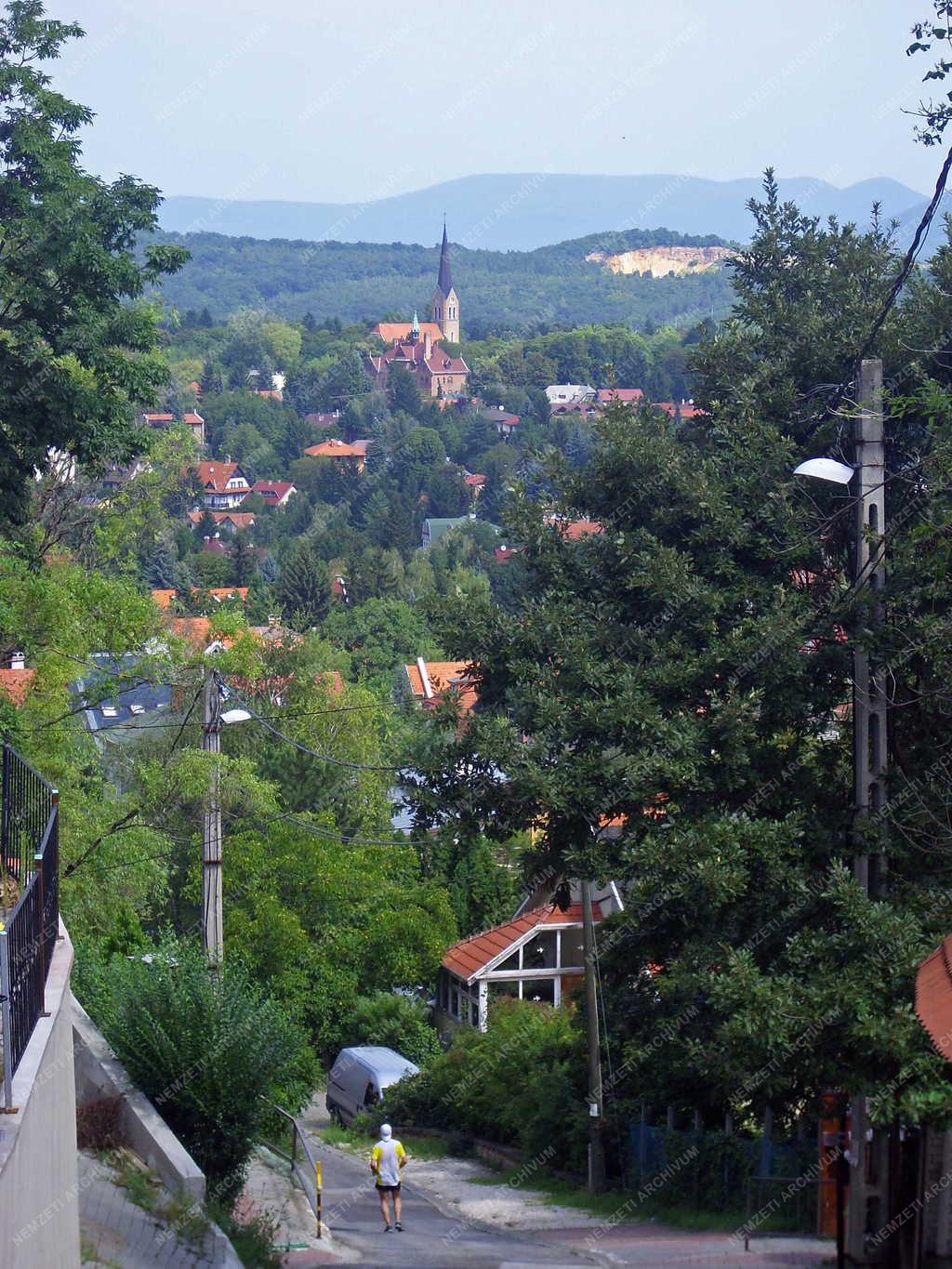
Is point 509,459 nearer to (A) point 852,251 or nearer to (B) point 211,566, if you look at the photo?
(B) point 211,566

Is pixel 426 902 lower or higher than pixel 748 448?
lower

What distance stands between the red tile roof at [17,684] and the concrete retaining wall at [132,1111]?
7836mm

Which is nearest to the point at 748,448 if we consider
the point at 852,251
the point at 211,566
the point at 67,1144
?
the point at 852,251

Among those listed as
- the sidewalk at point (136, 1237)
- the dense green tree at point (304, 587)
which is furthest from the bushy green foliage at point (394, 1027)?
the dense green tree at point (304, 587)

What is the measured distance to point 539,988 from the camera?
3030cm

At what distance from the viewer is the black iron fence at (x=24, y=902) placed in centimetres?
615

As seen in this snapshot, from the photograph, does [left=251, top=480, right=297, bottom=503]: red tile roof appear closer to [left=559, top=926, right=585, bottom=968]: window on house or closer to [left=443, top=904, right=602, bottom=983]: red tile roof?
[left=443, top=904, right=602, bottom=983]: red tile roof

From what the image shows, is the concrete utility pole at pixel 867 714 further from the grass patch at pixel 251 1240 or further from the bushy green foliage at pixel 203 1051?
the bushy green foliage at pixel 203 1051

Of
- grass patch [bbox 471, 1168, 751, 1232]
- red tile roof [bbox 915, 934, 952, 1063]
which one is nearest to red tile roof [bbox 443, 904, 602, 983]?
grass patch [bbox 471, 1168, 751, 1232]

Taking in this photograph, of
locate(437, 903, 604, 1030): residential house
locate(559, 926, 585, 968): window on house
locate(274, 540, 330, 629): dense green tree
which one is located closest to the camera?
locate(437, 903, 604, 1030): residential house

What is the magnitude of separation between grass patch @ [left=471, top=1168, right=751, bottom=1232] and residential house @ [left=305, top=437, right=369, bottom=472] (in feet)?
479

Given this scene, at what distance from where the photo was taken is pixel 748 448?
12438mm

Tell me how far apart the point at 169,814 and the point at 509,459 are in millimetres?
128864

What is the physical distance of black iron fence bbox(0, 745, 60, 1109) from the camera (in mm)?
6148
